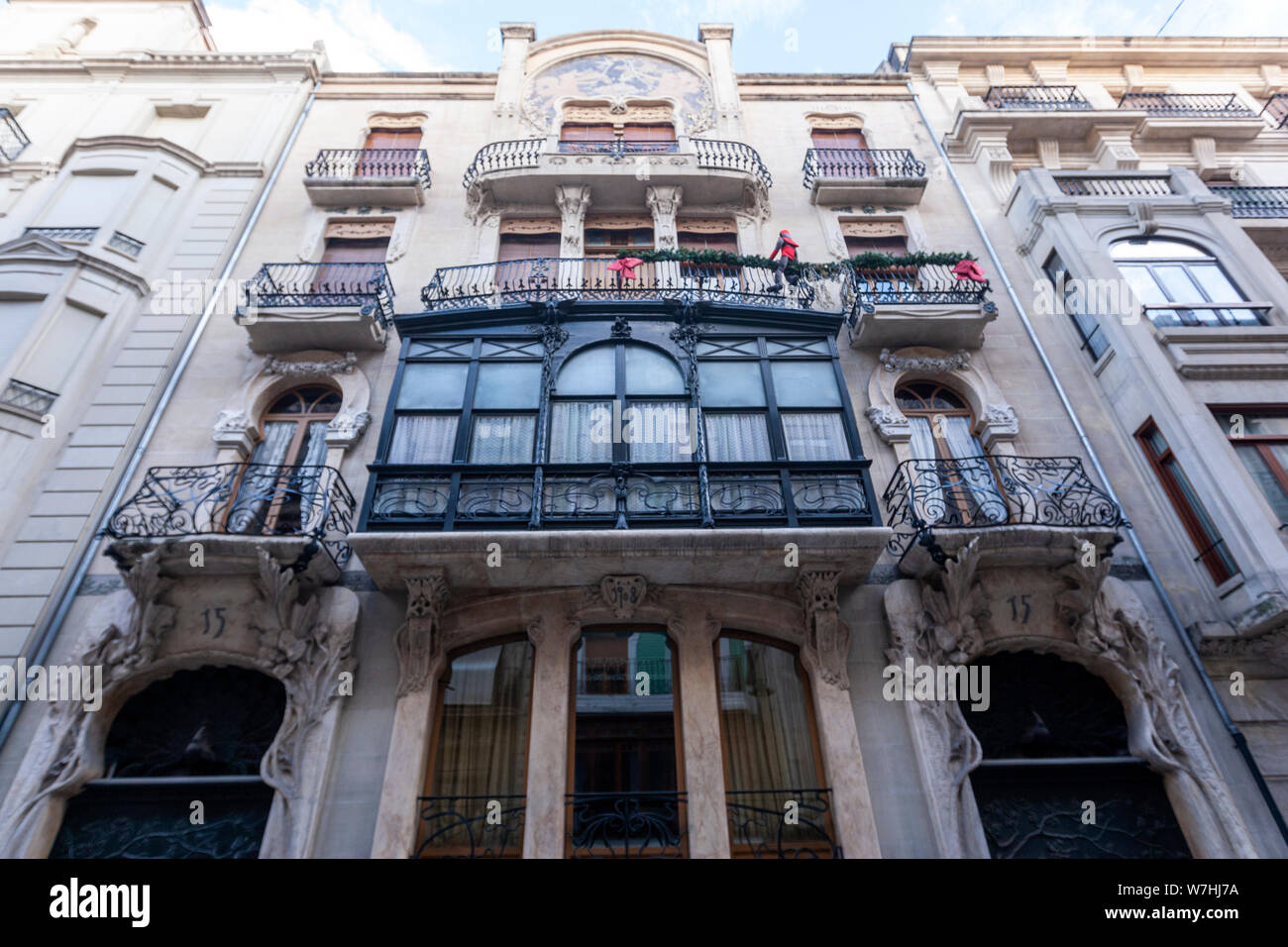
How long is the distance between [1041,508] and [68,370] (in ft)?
48.0

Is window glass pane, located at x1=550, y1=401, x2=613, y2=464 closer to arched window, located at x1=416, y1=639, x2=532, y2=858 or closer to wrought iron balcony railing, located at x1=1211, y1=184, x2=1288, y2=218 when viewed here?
arched window, located at x1=416, y1=639, x2=532, y2=858

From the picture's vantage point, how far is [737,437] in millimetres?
9969

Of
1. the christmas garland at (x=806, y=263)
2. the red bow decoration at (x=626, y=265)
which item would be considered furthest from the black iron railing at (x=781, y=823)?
the christmas garland at (x=806, y=263)

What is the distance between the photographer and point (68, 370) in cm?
1138

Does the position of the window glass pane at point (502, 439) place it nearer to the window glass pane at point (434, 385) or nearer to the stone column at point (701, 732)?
the window glass pane at point (434, 385)

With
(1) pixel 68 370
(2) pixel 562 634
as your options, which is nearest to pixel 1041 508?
(2) pixel 562 634

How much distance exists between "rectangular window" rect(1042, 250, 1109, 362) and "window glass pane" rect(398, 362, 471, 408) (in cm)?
1025

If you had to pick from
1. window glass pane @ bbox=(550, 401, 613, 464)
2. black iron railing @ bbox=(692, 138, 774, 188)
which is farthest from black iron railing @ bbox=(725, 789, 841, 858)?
black iron railing @ bbox=(692, 138, 774, 188)

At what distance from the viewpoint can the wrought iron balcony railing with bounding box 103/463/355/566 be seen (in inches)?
353

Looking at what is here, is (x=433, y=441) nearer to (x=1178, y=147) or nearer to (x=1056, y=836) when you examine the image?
(x=1056, y=836)

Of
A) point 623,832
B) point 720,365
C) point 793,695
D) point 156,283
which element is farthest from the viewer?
point 156,283

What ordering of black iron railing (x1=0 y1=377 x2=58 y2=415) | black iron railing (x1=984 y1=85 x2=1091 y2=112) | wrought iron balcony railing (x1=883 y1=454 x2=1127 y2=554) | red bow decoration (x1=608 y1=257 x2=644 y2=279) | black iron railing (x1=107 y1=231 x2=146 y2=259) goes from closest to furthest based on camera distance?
wrought iron balcony railing (x1=883 y1=454 x2=1127 y2=554) → black iron railing (x1=0 y1=377 x2=58 y2=415) → red bow decoration (x1=608 y1=257 x2=644 y2=279) → black iron railing (x1=107 y1=231 x2=146 y2=259) → black iron railing (x1=984 y1=85 x2=1091 y2=112)

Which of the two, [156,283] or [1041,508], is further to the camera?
[156,283]

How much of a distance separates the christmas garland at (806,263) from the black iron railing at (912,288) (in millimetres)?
153
